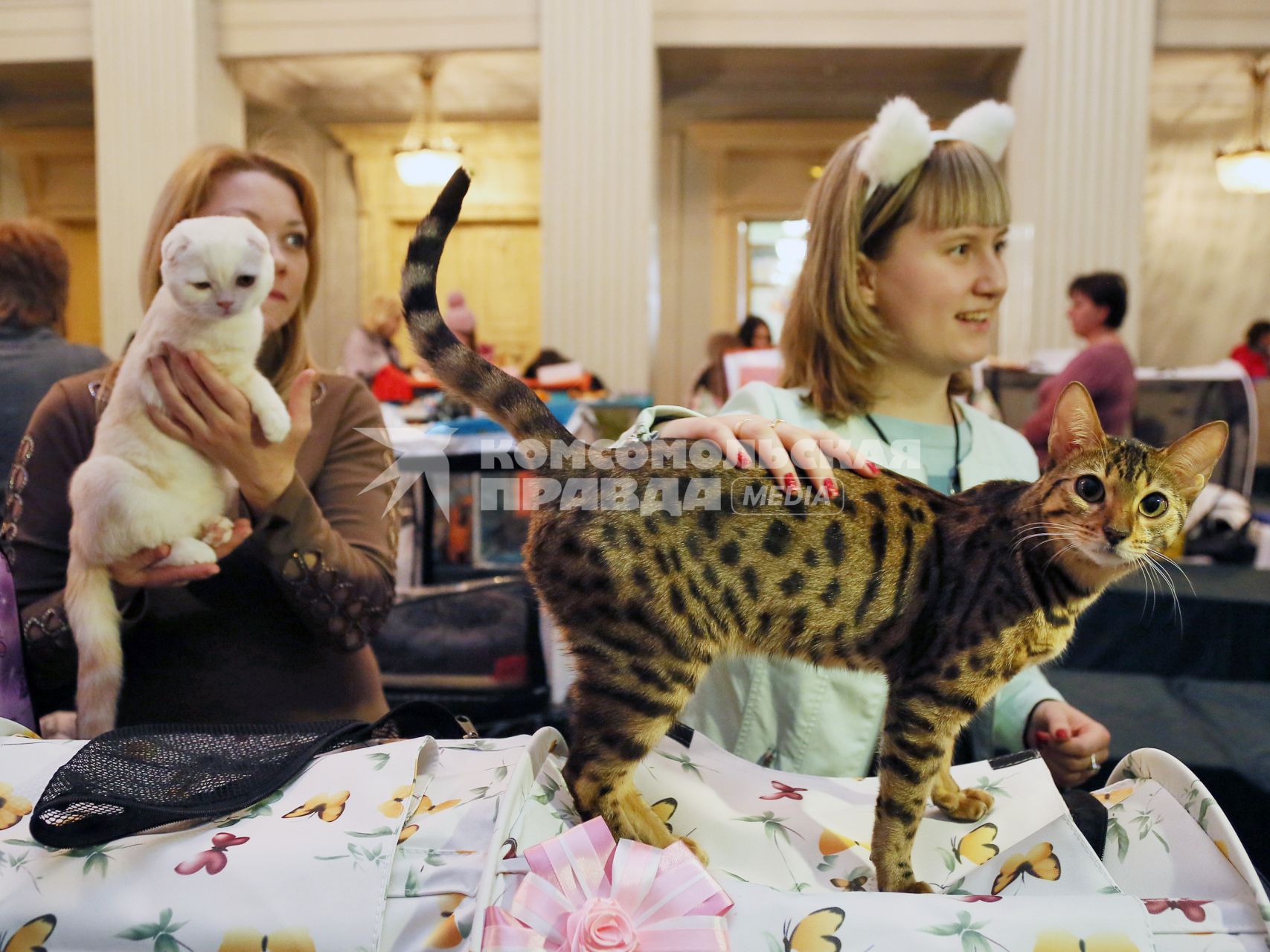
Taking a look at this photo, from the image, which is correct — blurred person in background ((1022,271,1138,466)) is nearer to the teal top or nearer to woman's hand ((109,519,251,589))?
the teal top

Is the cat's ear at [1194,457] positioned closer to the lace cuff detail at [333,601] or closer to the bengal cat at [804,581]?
the bengal cat at [804,581]

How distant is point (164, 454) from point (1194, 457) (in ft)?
3.02

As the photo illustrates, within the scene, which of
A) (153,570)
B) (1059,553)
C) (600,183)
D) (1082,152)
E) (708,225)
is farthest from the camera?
(708,225)

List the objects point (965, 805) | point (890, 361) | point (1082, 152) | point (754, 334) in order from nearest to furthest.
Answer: point (965, 805)
point (890, 361)
point (1082, 152)
point (754, 334)

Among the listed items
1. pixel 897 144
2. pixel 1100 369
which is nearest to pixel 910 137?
pixel 897 144

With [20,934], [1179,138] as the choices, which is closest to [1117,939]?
[20,934]

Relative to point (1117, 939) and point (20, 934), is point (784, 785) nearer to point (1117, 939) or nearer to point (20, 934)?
point (1117, 939)

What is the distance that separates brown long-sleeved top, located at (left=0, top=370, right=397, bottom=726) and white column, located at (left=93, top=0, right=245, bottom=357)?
5797 millimetres

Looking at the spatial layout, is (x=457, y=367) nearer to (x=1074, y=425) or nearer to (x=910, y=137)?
(x=1074, y=425)

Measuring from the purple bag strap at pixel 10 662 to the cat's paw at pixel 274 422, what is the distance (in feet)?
1.10

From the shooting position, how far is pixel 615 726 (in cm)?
73

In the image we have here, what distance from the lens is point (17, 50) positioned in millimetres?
Result: 6457

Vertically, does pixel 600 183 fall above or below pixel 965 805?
above

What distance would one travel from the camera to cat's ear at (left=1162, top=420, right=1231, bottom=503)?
666 mm
